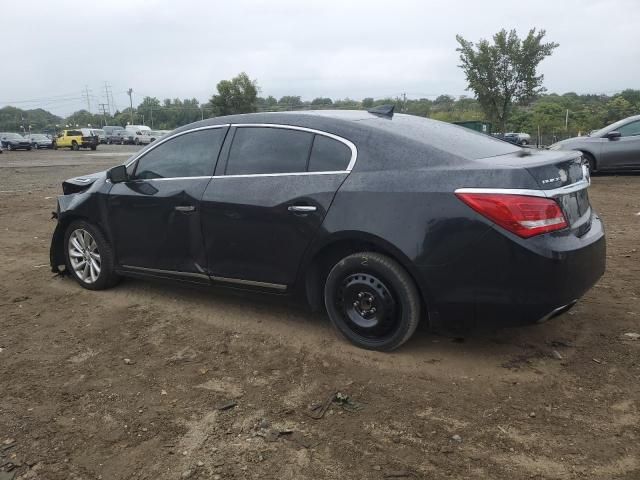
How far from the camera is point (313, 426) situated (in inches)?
110

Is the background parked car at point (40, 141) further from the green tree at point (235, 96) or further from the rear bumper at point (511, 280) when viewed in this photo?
the rear bumper at point (511, 280)

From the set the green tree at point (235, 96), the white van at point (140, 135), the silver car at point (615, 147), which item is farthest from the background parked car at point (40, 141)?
the silver car at point (615, 147)

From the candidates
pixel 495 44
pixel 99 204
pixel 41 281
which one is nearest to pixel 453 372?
pixel 99 204

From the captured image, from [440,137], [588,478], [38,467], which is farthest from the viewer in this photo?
[440,137]

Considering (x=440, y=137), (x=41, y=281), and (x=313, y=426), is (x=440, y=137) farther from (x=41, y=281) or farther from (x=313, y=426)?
(x=41, y=281)

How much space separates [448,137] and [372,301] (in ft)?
4.07

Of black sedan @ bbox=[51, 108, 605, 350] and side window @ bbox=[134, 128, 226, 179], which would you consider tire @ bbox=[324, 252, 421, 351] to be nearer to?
black sedan @ bbox=[51, 108, 605, 350]

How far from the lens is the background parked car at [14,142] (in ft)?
135

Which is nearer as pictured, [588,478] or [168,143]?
[588,478]

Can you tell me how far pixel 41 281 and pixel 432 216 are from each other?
4.11m

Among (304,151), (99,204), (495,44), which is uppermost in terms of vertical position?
(495,44)

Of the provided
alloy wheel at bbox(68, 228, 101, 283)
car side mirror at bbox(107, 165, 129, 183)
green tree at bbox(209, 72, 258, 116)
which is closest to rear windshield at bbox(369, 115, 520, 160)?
car side mirror at bbox(107, 165, 129, 183)

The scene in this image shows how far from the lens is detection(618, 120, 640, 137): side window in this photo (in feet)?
38.7

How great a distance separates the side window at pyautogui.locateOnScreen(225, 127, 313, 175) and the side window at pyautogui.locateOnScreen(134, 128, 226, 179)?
0.64 feet
